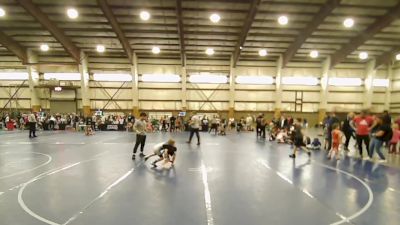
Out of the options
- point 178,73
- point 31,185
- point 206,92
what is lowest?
point 31,185

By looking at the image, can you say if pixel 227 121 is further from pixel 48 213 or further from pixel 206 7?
pixel 48 213

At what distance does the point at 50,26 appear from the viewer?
21781 mm

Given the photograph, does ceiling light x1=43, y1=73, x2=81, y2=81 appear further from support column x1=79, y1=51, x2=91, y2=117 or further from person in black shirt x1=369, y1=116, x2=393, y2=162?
person in black shirt x1=369, y1=116, x2=393, y2=162

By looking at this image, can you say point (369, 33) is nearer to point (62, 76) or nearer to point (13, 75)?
point (62, 76)

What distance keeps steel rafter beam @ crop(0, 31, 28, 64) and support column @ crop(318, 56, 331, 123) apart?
31901 mm

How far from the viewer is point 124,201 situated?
5.29 m

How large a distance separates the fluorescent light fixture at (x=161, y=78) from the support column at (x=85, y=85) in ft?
19.7

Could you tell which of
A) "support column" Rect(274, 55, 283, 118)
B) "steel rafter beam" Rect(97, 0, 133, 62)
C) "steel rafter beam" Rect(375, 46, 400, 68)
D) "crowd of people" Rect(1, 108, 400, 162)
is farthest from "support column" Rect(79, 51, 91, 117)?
"steel rafter beam" Rect(375, 46, 400, 68)

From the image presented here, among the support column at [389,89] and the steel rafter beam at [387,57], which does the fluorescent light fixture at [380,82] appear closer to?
the support column at [389,89]

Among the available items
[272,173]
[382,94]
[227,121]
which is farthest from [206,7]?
[382,94]

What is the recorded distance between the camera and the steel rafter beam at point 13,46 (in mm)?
24516

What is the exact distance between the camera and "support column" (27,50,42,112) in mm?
28189

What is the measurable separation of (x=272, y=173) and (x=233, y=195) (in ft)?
8.31

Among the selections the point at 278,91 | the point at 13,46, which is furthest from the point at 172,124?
the point at 13,46
